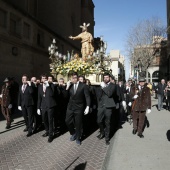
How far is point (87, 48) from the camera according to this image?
14.9 m

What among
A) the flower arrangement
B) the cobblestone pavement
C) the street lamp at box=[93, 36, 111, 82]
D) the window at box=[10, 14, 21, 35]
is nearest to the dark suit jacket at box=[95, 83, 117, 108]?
the cobblestone pavement

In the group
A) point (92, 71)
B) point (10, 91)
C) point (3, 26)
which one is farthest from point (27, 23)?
point (10, 91)

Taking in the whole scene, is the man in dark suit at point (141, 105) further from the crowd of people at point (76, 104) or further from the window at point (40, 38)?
the window at point (40, 38)

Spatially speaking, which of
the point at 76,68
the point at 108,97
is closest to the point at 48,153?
the point at 108,97

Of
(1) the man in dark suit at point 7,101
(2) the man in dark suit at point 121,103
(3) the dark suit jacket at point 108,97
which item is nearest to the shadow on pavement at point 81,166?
(3) the dark suit jacket at point 108,97

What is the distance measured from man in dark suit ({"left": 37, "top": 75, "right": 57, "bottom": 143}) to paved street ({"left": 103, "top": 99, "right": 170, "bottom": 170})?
2.03 metres

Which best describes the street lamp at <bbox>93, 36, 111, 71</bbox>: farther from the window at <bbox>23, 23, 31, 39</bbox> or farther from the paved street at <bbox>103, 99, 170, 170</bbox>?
the window at <bbox>23, 23, 31, 39</bbox>

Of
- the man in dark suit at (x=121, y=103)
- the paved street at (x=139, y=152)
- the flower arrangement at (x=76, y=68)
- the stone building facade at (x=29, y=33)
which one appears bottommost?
the paved street at (x=139, y=152)

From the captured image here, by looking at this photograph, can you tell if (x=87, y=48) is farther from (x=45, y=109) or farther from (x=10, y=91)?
(x=45, y=109)

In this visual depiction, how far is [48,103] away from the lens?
7418 millimetres

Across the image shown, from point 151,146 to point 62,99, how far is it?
380cm

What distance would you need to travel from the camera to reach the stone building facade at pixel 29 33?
1756cm

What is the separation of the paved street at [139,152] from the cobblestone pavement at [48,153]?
35 cm

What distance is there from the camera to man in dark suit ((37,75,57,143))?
7.38 metres
